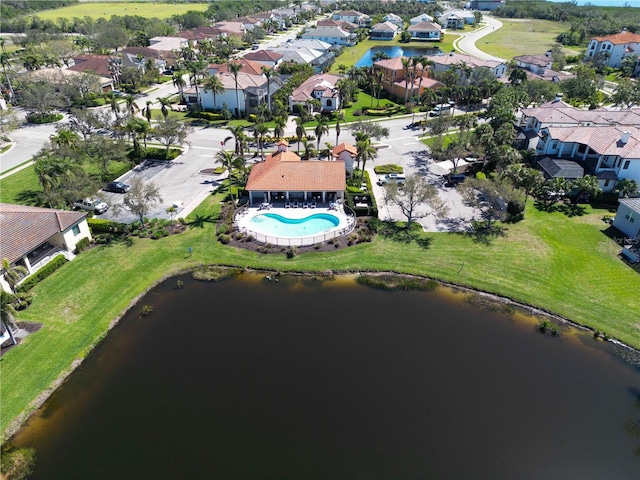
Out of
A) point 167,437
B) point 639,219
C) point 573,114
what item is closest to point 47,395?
point 167,437

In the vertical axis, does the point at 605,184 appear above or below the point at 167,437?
above

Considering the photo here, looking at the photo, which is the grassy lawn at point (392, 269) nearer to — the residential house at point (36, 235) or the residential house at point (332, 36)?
the residential house at point (36, 235)

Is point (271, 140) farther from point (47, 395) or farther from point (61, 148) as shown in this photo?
point (47, 395)

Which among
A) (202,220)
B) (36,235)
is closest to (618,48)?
(202,220)

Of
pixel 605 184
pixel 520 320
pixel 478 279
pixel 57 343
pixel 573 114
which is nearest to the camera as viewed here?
pixel 57 343

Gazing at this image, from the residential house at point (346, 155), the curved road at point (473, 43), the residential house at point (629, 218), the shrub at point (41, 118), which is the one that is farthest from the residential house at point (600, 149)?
the shrub at point (41, 118)

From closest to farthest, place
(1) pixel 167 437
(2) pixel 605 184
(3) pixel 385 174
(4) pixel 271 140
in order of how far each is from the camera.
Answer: (1) pixel 167 437 → (2) pixel 605 184 → (3) pixel 385 174 → (4) pixel 271 140

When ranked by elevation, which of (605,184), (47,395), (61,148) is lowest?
(47,395)
